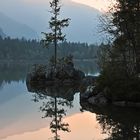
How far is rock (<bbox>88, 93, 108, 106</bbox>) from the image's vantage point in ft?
116

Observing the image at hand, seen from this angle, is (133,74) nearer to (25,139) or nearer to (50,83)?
(25,139)

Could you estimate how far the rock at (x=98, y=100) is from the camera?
116 feet

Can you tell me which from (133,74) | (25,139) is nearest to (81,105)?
(133,74)

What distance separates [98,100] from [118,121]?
10.8m

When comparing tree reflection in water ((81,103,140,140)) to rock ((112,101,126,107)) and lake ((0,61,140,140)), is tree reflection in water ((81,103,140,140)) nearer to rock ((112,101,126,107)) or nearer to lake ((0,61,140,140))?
lake ((0,61,140,140))

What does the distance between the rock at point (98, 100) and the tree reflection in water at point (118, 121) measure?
127cm

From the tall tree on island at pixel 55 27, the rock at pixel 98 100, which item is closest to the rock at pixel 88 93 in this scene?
the rock at pixel 98 100

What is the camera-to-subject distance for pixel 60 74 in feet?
214

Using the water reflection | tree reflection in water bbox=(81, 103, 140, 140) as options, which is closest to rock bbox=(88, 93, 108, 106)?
tree reflection in water bbox=(81, 103, 140, 140)

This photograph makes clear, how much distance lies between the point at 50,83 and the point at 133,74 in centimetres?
2846

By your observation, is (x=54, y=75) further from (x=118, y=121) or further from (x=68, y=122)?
(x=118, y=121)

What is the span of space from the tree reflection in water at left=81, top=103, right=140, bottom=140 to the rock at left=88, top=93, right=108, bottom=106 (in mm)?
1267

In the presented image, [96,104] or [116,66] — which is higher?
[116,66]

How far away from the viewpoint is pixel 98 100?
3606 cm
